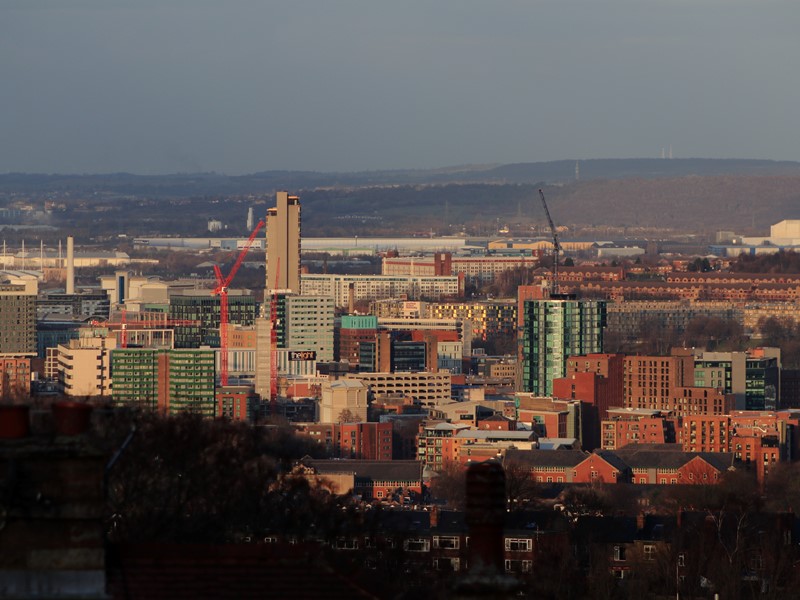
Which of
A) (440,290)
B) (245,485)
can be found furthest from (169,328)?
(245,485)

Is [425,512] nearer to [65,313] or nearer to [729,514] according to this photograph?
[729,514]

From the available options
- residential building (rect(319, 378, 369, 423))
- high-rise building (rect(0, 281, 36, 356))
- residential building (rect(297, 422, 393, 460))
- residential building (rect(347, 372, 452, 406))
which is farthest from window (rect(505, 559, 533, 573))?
high-rise building (rect(0, 281, 36, 356))

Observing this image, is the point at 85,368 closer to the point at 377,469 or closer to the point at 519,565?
the point at 377,469

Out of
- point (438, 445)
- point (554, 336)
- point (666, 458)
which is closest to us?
point (666, 458)

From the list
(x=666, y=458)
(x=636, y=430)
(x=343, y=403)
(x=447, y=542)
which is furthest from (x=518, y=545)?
(x=343, y=403)

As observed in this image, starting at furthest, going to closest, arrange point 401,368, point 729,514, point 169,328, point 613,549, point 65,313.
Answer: point 65,313
point 169,328
point 401,368
point 729,514
point 613,549
